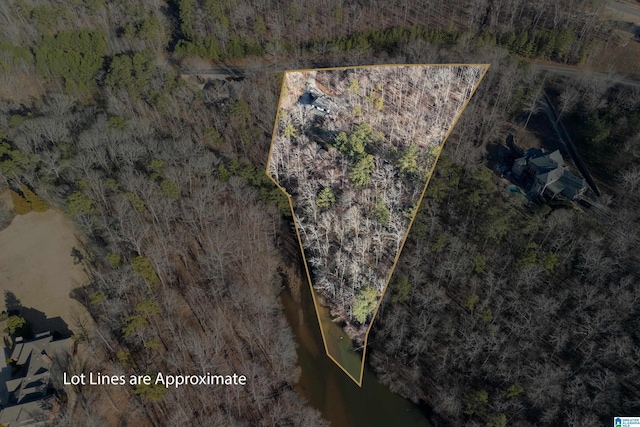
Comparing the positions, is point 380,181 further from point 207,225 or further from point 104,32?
point 104,32

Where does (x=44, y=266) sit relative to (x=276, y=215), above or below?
below

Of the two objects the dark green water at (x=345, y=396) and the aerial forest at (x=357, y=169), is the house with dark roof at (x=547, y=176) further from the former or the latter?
the dark green water at (x=345, y=396)

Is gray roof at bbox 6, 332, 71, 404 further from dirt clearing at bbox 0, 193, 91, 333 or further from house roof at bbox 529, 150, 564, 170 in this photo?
house roof at bbox 529, 150, 564, 170

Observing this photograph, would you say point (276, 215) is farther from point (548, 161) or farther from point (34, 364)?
point (548, 161)

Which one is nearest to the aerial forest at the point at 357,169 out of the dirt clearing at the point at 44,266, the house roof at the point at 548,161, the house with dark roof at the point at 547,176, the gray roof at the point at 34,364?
the house with dark roof at the point at 547,176

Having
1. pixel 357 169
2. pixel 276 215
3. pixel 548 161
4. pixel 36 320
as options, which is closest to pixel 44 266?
pixel 36 320

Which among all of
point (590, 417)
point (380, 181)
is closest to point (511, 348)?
point (590, 417)

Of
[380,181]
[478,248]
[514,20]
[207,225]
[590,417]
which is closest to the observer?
[590,417]

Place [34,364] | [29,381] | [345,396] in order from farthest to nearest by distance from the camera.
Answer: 1. [345,396]
2. [34,364]
3. [29,381]
